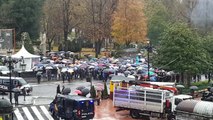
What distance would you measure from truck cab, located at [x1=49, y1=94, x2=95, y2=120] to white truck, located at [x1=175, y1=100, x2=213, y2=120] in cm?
555

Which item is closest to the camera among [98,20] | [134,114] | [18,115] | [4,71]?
[134,114]

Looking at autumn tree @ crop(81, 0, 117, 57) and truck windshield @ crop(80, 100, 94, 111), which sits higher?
autumn tree @ crop(81, 0, 117, 57)

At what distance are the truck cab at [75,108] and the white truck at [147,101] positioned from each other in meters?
2.82

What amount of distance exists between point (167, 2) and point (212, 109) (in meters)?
63.5

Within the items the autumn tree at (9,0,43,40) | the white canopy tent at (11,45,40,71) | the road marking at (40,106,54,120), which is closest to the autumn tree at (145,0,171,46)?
the autumn tree at (9,0,43,40)

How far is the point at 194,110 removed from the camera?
24812 millimetres

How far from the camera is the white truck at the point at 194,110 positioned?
24.4 metres

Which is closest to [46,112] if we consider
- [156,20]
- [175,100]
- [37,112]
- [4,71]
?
[37,112]

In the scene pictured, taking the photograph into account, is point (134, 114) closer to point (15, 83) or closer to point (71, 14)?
point (15, 83)

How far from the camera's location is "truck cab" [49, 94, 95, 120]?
91.7 ft

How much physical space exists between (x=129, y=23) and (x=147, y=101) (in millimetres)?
44779

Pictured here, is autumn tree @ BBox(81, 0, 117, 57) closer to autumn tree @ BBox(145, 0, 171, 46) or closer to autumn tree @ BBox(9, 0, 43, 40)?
autumn tree @ BBox(9, 0, 43, 40)

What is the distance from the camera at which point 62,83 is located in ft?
151

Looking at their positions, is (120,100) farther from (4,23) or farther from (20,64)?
(4,23)
